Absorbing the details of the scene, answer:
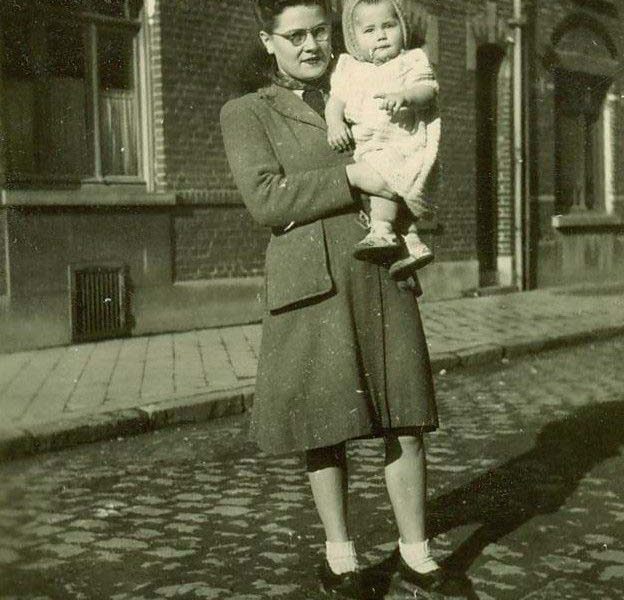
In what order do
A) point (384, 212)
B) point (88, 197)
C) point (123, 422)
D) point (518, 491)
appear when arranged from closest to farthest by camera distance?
point (384, 212) < point (518, 491) < point (123, 422) < point (88, 197)

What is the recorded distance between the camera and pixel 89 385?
789 centimetres

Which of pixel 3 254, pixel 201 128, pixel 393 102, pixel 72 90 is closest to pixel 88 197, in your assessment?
pixel 3 254

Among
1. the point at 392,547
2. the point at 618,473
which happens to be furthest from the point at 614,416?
the point at 392,547

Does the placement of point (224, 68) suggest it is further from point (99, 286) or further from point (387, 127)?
point (387, 127)

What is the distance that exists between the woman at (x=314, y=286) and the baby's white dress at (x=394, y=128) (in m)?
0.07

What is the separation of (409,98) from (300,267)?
63 cm

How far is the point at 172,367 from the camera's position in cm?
871

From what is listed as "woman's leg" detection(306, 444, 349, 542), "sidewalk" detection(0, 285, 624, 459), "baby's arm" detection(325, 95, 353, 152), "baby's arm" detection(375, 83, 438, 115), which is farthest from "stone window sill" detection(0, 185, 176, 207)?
"baby's arm" detection(375, 83, 438, 115)

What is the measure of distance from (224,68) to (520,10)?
6344 mm

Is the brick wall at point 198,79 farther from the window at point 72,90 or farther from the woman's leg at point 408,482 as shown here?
the woman's leg at point 408,482

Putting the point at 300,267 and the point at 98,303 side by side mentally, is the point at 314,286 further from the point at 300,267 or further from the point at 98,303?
the point at 98,303

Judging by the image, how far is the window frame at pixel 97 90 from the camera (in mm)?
10445

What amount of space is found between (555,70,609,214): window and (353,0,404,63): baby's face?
582 inches

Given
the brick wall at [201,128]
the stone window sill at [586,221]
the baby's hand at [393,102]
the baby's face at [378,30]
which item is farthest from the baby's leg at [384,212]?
the stone window sill at [586,221]
